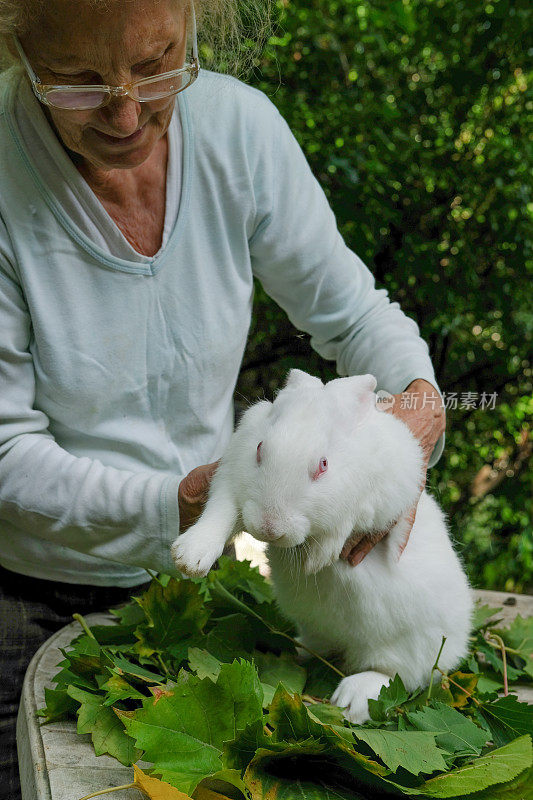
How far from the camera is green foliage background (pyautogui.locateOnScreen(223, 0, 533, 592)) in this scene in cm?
245

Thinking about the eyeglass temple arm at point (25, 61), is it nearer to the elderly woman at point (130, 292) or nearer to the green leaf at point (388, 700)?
the elderly woman at point (130, 292)

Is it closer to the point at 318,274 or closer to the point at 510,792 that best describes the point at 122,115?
the point at 318,274

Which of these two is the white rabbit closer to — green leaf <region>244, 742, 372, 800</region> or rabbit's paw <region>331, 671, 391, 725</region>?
rabbit's paw <region>331, 671, 391, 725</region>

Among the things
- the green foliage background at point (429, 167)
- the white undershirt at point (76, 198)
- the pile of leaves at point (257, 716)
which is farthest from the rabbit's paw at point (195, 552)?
the green foliage background at point (429, 167)

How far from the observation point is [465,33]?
2.47 metres

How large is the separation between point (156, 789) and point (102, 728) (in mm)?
206

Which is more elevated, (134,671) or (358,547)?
(358,547)

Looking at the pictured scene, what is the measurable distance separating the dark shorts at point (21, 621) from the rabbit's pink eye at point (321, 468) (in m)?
0.74

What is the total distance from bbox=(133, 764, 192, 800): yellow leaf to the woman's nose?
2.83 feet

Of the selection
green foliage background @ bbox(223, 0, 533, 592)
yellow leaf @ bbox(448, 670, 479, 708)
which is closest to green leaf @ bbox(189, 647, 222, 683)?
yellow leaf @ bbox(448, 670, 479, 708)

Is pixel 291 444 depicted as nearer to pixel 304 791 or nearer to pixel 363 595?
pixel 363 595

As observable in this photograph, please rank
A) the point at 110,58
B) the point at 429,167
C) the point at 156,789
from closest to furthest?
1. the point at 156,789
2. the point at 110,58
3. the point at 429,167

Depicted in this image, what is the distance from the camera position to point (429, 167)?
254 cm

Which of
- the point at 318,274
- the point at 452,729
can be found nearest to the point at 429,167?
the point at 318,274
